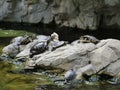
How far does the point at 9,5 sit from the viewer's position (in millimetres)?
36438

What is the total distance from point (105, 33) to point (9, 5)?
12592 millimetres

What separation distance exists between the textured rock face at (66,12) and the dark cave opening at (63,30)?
538 millimetres

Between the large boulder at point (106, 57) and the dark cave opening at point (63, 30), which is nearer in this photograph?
the large boulder at point (106, 57)

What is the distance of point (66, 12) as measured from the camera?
32688 mm

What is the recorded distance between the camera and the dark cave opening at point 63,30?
27938 mm

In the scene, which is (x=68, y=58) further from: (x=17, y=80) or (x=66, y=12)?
(x=66, y=12)

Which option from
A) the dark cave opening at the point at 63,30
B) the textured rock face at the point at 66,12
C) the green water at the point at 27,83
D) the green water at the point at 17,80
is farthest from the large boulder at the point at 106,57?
the textured rock face at the point at 66,12

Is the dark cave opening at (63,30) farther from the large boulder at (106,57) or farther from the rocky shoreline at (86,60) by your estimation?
the large boulder at (106,57)

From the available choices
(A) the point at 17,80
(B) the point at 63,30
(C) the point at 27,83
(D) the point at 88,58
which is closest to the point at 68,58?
(D) the point at 88,58

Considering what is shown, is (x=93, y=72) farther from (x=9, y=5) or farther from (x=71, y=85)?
(x=9, y=5)

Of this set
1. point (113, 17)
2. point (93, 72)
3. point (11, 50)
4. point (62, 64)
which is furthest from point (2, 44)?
point (113, 17)

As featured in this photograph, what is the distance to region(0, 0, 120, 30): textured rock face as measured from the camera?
30.4 meters

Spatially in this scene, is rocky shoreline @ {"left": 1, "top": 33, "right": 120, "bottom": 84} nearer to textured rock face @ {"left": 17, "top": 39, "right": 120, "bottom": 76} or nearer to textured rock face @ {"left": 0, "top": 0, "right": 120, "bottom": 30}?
textured rock face @ {"left": 17, "top": 39, "right": 120, "bottom": 76}

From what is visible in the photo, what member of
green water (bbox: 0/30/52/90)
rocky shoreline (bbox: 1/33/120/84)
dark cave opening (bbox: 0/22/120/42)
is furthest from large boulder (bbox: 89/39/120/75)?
dark cave opening (bbox: 0/22/120/42)
